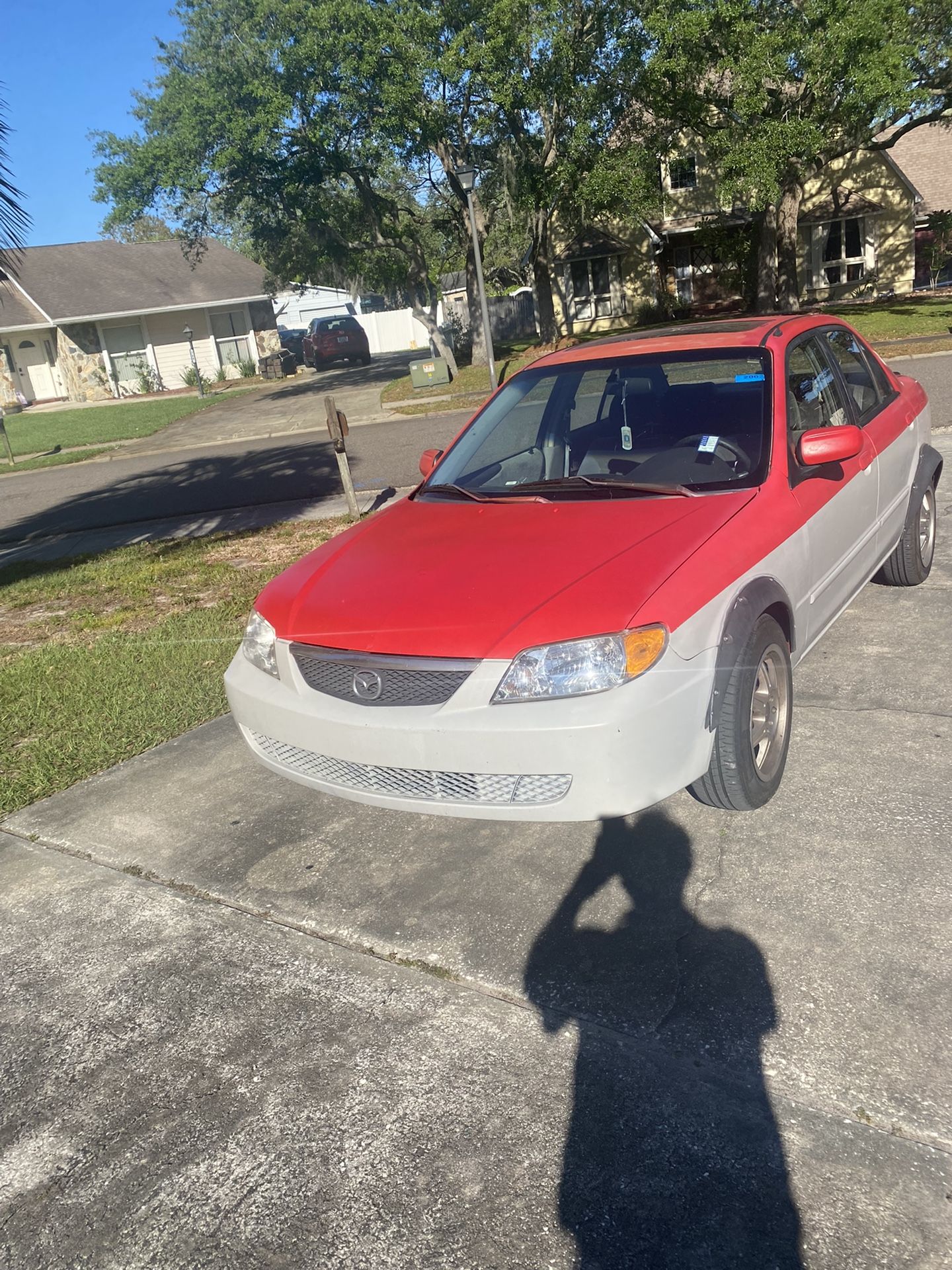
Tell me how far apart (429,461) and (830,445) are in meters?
2.01

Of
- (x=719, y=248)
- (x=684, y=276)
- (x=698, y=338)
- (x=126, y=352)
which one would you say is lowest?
(x=698, y=338)

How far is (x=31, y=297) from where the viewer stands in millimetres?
41250

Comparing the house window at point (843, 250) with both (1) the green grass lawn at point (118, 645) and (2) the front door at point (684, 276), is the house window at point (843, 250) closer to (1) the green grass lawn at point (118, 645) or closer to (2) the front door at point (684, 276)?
(2) the front door at point (684, 276)

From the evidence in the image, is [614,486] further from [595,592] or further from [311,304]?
[311,304]

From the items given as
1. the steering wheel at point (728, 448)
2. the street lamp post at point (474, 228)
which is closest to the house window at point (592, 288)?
the street lamp post at point (474, 228)

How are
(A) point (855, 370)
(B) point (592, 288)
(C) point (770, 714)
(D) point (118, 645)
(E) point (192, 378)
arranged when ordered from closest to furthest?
(C) point (770, 714)
(A) point (855, 370)
(D) point (118, 645)
(B) point (592, 288)
(E) point (192, 378)

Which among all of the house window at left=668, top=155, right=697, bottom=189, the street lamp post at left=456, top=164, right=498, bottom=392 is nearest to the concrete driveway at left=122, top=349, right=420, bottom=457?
the street lamp post at left=456, top=164, right=498, bottom=392

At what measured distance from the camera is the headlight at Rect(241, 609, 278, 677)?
399 centimetres

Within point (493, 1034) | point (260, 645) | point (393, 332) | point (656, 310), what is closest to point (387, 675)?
point (260, 645)

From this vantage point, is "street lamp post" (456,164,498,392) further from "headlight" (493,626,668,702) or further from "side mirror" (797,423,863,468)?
"headlight" (493,626,668,702)

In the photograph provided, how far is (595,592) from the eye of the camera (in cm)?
338

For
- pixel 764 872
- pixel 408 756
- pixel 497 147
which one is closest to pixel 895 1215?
pixel 764 872

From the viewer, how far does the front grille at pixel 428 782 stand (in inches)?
129

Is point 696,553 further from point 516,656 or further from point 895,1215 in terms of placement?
point 895,1215
